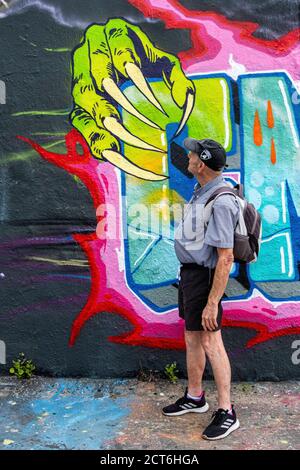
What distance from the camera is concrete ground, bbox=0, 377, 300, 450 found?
330 cm

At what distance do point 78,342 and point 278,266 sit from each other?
5.19ft

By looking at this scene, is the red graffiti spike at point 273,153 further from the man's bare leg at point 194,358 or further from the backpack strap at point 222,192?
the man's bare leg at point 194,358

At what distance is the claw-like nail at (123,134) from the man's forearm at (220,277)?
115cm

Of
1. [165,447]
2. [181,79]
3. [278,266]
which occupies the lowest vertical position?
[165,447]

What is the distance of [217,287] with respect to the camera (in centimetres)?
326

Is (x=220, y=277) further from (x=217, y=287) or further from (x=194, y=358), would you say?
(x=194, y=358)

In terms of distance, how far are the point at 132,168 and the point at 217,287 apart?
47.6 inches

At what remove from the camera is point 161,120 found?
398cm

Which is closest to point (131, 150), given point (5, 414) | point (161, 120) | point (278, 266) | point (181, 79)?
point (161, 120)

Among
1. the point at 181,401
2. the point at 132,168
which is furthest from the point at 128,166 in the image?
the point at 181,401

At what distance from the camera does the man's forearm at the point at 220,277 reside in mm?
3232

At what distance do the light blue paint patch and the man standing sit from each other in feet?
2.15
